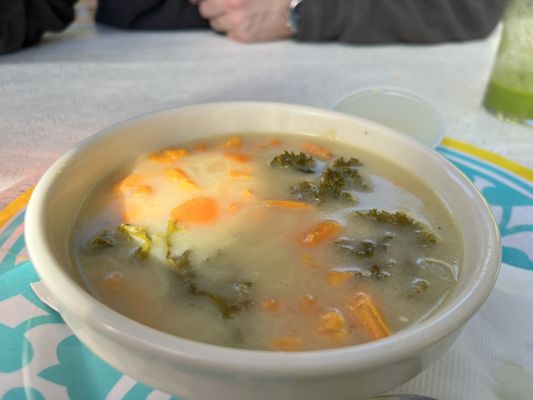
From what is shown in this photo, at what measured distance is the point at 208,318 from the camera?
2.31 ft

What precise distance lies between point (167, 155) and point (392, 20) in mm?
1442

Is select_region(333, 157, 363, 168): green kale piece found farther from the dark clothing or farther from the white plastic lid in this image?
the dark clothing

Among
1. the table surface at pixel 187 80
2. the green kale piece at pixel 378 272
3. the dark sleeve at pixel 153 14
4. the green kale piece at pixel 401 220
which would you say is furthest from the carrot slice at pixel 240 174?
the dark sleeve at pixel 153 14

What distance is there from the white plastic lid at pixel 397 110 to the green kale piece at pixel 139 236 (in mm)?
815

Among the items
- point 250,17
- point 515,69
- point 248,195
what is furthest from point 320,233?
point 250,17

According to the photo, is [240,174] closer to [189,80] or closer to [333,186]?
[333,186]

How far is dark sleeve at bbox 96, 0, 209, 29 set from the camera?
2264mm

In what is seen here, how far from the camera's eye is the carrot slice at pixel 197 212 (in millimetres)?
902

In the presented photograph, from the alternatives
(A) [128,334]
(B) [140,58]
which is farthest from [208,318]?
(B) [140,58]

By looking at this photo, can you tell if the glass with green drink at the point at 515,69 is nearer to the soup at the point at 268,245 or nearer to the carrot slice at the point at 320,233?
the soup at the point at 268,245

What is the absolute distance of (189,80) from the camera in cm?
182

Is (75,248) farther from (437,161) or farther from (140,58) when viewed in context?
(140,58)

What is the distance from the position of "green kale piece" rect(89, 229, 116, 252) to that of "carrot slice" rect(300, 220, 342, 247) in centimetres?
30

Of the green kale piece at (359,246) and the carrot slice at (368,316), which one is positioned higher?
the carrot slice at (368,316)
